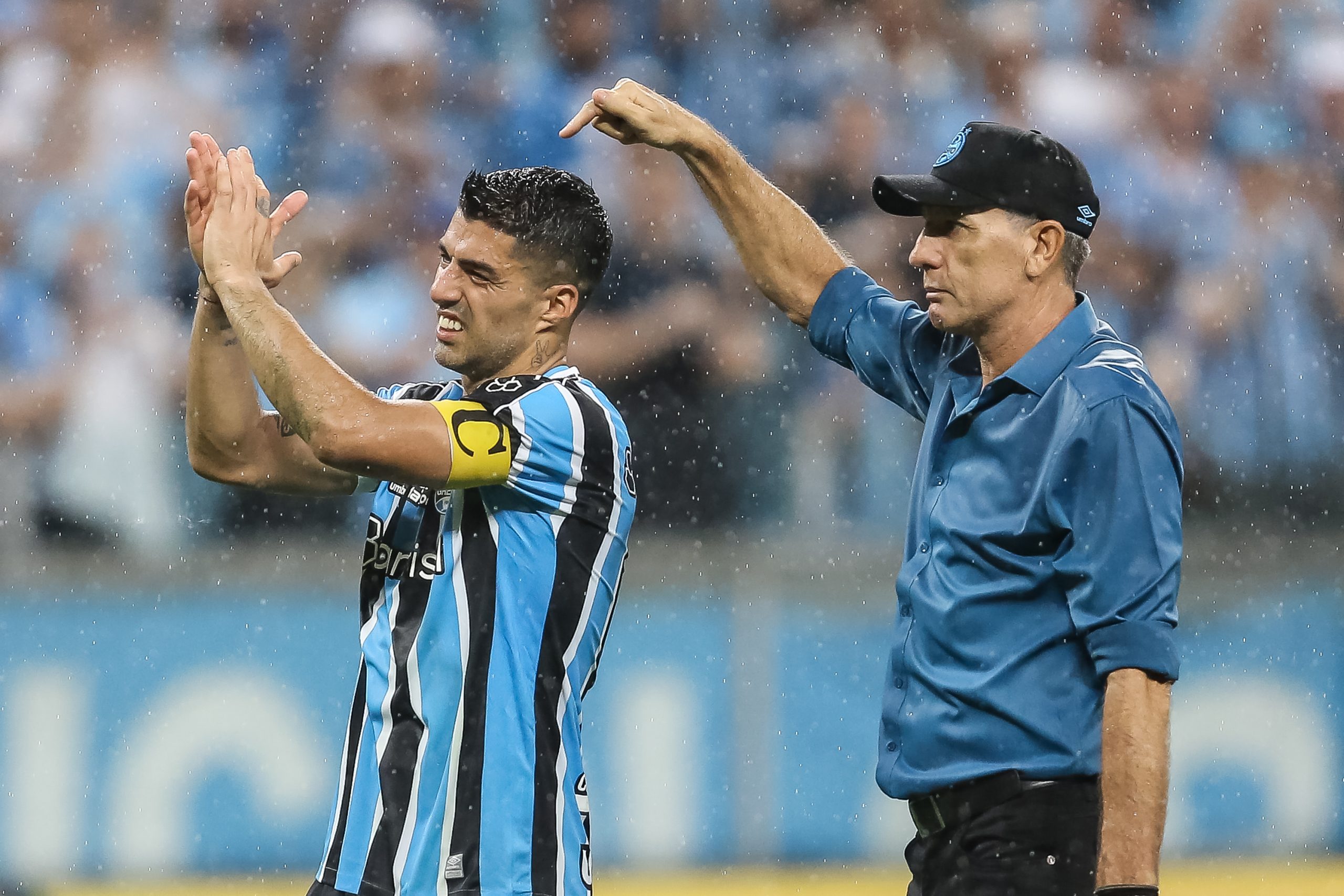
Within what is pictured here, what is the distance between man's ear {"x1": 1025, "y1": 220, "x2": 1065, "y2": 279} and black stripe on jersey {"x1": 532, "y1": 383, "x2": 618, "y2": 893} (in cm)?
79

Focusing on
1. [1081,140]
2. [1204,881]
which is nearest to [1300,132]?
[1081,140]

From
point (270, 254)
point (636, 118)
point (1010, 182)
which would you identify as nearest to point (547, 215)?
point (636, 118)

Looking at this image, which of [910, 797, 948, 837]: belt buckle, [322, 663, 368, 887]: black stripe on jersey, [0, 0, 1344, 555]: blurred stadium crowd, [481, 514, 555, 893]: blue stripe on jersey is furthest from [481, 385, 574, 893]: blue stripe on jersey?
[0, 0, 1344, 555]: blurred stadium crowd

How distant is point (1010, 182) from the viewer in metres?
3.08

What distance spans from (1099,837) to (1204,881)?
3.21 meters

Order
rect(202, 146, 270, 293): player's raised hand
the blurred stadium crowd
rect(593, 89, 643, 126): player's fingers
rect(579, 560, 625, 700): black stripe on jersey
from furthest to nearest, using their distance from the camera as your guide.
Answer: the blurred stadium crowd < rect(593, 89, 643, 126): player's fingers < rect(579, 560, 625, 700): black stripe on jersey < rect(202, 146, 270, 293): player's raised hand

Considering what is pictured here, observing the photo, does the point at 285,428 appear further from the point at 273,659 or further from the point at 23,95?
the point at 23,95

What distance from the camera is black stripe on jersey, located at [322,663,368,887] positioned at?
2820 millimetres

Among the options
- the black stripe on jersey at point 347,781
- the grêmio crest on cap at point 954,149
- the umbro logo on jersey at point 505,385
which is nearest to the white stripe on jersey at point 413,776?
the black stripe on jersey at point 347,781

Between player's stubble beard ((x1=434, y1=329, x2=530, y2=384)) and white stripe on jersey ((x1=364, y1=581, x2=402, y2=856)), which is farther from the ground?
player's stubble beard ((x1=434, y1=329, x2=530, y2=384))

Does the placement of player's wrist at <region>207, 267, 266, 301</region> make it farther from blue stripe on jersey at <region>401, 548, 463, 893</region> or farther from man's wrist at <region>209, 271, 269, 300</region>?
blue stripe on jersey at <region>401, 548, 463, 893</region>

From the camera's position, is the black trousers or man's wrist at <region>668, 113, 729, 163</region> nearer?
the black trousers

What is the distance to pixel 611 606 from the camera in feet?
9.84

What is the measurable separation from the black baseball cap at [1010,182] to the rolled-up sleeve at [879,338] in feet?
0.95
